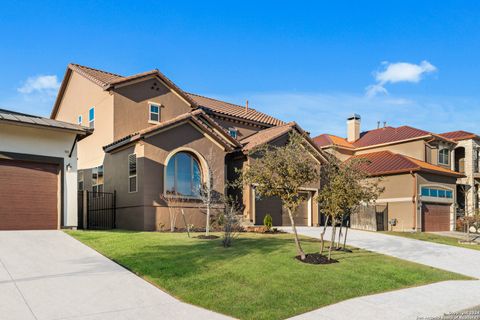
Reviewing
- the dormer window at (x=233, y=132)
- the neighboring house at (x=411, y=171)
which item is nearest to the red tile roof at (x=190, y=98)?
the dormer window at (x=233, y=132)

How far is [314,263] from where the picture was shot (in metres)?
11.8

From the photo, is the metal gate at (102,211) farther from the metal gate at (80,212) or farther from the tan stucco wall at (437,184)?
the tan stucco wall at (437,184)

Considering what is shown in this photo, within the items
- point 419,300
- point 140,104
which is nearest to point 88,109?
point 140,104

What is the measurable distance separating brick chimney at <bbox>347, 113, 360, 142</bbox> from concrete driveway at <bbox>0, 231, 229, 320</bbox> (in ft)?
93.9

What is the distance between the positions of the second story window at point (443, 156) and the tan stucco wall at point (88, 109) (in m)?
24.1

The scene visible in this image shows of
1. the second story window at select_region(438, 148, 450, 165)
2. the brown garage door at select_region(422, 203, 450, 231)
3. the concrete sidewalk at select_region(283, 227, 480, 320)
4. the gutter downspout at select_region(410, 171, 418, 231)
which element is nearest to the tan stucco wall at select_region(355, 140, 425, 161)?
the second story window at select_region(438, 148, 450, 165)

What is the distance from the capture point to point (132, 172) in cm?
1961

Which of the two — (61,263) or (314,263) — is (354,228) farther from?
(61,263)

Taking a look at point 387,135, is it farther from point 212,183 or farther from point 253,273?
point 253,273

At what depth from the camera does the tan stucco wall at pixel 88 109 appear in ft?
74.4

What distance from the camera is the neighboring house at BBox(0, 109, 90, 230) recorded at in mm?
15352

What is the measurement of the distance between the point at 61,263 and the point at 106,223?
10.6 meters

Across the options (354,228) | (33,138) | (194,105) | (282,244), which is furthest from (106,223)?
(354,228)

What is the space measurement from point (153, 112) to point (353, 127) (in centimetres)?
1950
